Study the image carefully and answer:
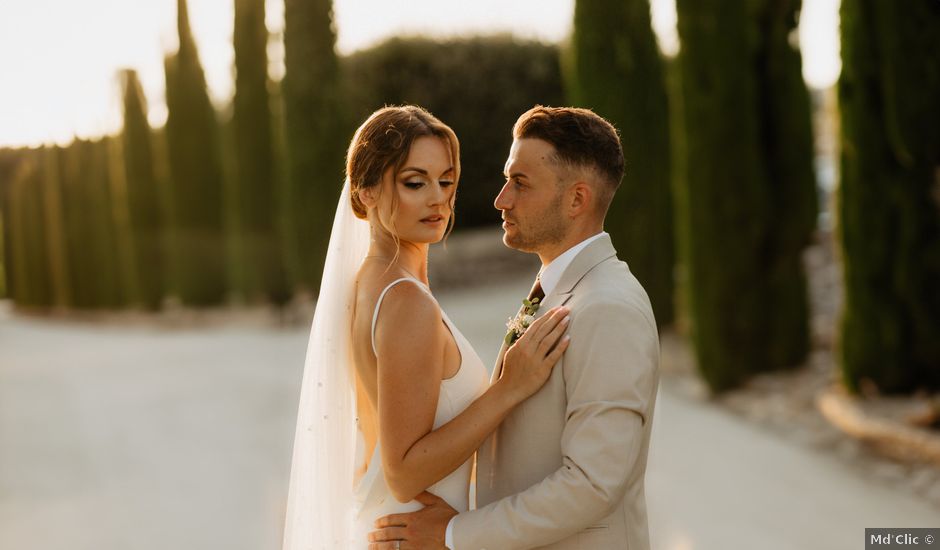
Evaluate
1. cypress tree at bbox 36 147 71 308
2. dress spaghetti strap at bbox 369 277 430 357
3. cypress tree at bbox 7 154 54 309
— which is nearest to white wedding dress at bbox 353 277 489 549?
dress spaghetti strap at bbox 369 277 430 357

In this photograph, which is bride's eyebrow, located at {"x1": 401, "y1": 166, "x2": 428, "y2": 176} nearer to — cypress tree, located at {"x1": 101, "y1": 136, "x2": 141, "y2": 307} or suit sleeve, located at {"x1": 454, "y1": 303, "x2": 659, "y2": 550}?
suit sleeve, located at {"x1": 454, "y1": 303, "x2": 659, "y2": 550}

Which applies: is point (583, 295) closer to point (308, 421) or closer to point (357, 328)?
point (357, 328)

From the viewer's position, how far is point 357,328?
2.43m

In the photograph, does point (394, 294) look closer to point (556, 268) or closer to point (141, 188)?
point (556, 268)

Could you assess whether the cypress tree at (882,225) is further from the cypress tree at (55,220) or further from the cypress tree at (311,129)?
the cypress tree at (55,220)

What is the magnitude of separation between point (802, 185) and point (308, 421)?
7699 millimetres


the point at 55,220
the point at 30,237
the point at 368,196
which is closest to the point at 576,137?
the point at 368,196

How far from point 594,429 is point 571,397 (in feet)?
0.33

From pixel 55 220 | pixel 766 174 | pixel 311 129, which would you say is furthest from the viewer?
pixel 55 220

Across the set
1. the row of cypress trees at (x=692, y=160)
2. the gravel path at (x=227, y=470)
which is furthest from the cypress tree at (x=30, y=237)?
the gravel path at (x=227, y=470)

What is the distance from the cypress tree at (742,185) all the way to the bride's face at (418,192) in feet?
22.3

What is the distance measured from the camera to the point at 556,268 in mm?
2295

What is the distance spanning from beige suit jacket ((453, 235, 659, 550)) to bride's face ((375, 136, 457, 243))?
1.31 ft

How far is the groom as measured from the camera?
2.03 meters
